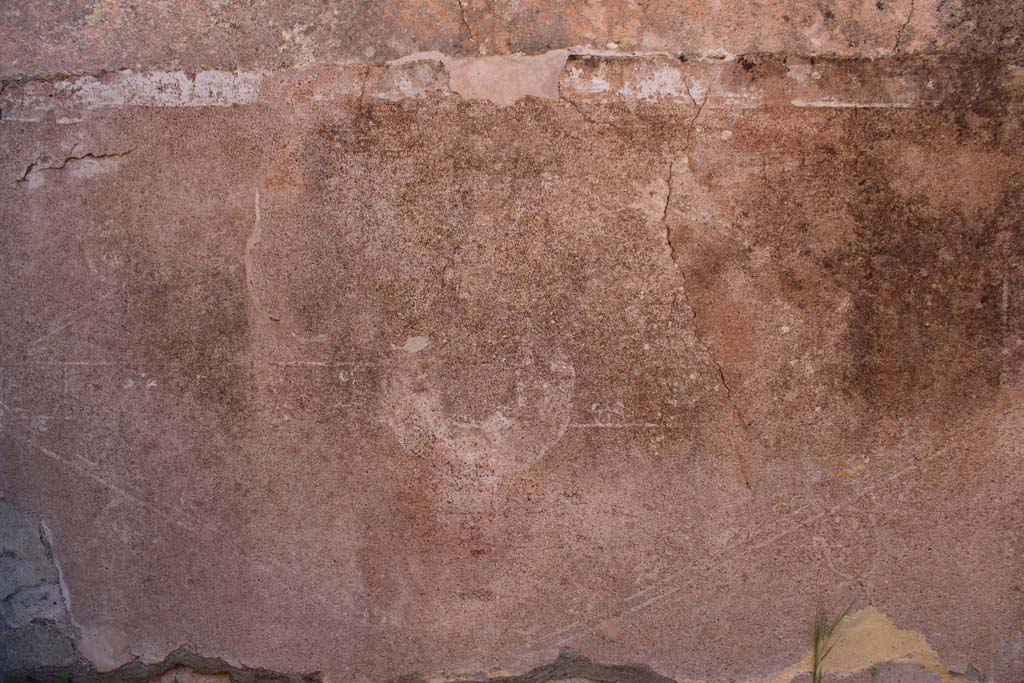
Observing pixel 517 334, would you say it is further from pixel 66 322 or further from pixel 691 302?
pixel 66 322

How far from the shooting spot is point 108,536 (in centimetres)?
249

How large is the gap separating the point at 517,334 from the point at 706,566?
1.28m

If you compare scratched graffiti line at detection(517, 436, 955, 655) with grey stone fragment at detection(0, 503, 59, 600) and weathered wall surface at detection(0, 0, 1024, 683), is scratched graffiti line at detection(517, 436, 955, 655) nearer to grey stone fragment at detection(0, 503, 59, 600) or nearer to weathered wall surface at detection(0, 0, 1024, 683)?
weathered wall surface at detection(0, 0, 1024, 683)

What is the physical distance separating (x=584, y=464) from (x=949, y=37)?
226 centimetres

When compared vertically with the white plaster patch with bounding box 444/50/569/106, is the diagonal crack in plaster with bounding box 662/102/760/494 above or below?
below

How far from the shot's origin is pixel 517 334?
2350 millimetres

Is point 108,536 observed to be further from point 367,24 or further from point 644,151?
point 644,151

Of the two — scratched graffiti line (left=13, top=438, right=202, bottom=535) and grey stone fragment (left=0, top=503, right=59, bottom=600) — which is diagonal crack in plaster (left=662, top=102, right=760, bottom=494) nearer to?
scratched graffiti line (left=13, top=438, right=202, bottom=535)

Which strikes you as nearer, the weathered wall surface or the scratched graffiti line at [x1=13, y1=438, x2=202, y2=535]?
the weathered wall surface

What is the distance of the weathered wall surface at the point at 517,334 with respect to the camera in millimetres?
2281

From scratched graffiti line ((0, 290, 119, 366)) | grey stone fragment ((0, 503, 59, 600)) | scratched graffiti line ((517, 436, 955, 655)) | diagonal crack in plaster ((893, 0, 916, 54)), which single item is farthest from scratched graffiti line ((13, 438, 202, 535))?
diagonal crack in plaster ((893, 0, 916, 54))

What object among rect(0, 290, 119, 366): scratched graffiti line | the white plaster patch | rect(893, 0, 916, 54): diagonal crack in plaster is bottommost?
rect(0, 290, 119, 366): scratched graffiti line

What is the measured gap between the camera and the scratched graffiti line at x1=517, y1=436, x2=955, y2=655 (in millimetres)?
2346

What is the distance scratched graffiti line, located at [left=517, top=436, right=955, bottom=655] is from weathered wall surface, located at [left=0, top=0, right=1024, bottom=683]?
0.05 ft
